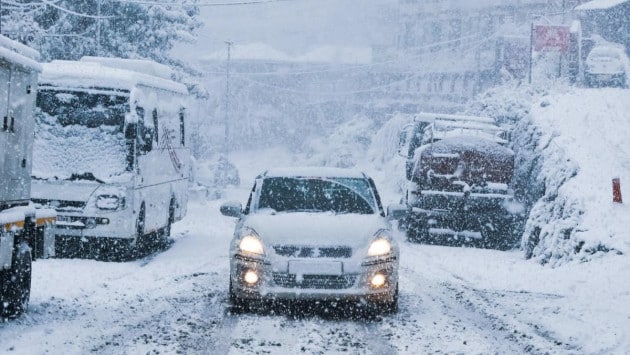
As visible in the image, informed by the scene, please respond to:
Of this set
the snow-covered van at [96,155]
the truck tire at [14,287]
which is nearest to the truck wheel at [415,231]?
the snow-covered van at [96,155]

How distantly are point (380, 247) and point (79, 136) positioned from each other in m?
7.24

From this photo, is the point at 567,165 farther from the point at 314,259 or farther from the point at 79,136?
the point at 314,259

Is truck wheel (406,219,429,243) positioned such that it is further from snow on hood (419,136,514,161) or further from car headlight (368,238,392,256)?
car headlight (368,238,392,256)

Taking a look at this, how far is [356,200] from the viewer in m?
10.1

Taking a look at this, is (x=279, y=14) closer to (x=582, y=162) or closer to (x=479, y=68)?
(x=479, y=68)

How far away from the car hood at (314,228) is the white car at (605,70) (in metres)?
25.4

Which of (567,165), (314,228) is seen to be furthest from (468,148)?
(314,228)

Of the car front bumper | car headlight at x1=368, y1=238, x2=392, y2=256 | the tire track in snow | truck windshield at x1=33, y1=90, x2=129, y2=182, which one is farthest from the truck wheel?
the car front bumper

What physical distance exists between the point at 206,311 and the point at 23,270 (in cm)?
200

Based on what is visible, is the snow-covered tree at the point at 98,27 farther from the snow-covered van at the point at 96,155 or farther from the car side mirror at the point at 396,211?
the car side mirror at the point at 396,211

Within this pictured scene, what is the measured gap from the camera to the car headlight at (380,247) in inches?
348

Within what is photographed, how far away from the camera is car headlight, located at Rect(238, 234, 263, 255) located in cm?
880

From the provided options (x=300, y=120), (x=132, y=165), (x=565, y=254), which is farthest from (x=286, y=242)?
(x=300, y=120)

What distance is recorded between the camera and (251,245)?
29.1 ft
